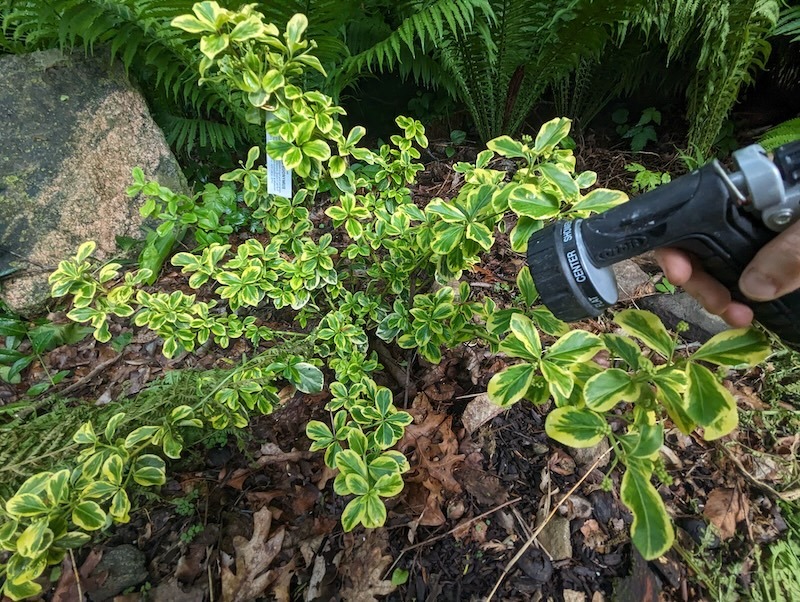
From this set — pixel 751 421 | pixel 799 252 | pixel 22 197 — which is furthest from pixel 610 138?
pixel 22 197

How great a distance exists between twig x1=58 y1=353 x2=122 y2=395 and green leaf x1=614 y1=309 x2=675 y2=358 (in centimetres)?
180

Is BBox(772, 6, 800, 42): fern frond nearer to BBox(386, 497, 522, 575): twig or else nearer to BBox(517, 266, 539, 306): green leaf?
BBox(517, 266, 539, 306): green leaf

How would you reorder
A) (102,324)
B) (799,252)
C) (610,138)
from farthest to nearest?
(610,138)
(102,324)
(799,252)

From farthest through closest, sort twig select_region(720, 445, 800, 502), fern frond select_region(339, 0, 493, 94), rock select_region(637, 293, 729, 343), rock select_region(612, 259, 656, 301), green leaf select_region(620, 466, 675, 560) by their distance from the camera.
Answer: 1. fern frond select_region(339, 0, 493, 94)
2. rock select_region(612, 259, 656, 301)
3. rock select_region(637, 293, 729, 343)
4. twig select_region(720, 445, 800, 502)
5. green leaf select_region(620, 466, 675, 560)

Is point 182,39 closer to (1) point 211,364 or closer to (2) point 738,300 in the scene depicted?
(1) point 211,364

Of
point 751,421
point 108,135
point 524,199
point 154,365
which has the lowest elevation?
point 154,365

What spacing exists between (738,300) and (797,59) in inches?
88.5

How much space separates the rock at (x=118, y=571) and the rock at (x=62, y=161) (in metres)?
1.28

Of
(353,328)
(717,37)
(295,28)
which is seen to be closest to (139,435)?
(353,328)

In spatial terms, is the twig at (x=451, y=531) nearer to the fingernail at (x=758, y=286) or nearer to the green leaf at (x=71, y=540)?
the green leaf at (x=71, y=540)

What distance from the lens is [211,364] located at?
1659 millimetres

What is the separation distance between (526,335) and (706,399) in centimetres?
27

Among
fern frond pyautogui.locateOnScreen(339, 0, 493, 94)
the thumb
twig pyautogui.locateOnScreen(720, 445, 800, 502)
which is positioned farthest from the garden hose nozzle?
fern frond pyautogui.locateOnScreen(339, 0, 493, 94)

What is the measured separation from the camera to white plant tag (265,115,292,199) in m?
1.08
